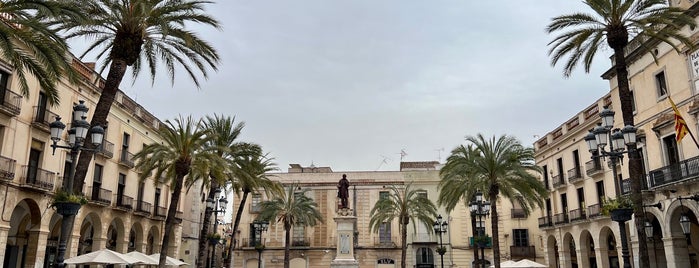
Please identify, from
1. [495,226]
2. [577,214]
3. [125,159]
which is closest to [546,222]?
[577,214]

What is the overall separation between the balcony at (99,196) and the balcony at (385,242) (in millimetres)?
24900

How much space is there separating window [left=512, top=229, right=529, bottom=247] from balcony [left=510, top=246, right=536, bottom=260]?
22.1 inches

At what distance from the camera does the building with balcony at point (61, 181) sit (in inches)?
868

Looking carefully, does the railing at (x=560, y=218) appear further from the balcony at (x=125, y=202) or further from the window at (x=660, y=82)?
the balcony at (x=125, y=202)

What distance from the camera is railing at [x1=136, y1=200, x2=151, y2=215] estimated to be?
32656 mm

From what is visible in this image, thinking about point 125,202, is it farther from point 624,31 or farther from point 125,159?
point 624,31

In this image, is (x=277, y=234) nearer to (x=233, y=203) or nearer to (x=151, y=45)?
(x=233, y=203)

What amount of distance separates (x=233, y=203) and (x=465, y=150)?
2696 centimetres

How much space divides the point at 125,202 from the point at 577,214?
1054 inches

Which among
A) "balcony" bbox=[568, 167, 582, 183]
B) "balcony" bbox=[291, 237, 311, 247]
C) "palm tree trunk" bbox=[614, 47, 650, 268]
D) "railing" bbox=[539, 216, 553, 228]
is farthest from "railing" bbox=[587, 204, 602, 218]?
"balcony" bbox=[291, 237, 311, 247]

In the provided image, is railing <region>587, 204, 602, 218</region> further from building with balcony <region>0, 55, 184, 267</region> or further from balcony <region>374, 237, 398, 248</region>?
building with balcony <region>0, 55, 184, 267</region>

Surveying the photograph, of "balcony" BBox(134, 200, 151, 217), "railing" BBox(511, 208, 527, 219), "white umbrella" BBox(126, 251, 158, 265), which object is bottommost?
"white umbrella" BBox(126, 251, 158, 265)

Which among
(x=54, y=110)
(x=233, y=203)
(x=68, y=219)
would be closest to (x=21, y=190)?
(x=54, y=110)

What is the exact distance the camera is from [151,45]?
1822 centimetres
